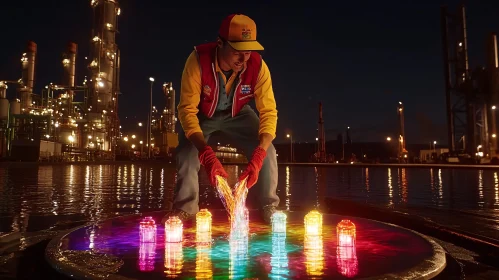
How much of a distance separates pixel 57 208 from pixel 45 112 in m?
46.3

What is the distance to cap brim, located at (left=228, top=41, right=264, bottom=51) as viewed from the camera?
3.67 m

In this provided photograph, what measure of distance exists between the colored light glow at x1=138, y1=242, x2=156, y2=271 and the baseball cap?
6.39ft

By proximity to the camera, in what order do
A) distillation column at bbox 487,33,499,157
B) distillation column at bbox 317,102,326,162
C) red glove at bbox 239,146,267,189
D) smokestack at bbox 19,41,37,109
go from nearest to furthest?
red glove at bbox 239,146,267,189 < distillation column at bbox 487,33,499,157 < smokestack at bbox 19,41,37,109 < distillation column at bbox 317,102,326,162

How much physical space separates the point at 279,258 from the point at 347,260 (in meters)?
0.44

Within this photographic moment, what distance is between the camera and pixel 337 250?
2809 millimetres

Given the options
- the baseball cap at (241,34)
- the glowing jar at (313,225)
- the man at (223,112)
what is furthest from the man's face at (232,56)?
the glowing jar at (313,225)

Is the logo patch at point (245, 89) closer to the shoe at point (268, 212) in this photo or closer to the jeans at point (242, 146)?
the jeans at point (242, 146)

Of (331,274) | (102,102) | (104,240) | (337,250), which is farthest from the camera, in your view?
(102,102)

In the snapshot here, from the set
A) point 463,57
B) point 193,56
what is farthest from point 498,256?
point 463,57

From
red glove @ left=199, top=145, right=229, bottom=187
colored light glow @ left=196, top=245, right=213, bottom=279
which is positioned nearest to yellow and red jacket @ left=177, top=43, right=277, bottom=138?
red glove @ left=199, top=145, right=229, bottom=187

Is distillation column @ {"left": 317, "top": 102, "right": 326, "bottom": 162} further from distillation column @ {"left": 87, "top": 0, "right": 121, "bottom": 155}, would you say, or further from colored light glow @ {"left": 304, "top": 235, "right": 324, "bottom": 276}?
colored light glow @ {"left": 304, "top": 235, "right": 324, "bottom": 276}

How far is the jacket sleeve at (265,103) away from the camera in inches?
171

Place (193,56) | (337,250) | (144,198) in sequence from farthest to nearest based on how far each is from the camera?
(144,198) → (193,56) → (337,250)

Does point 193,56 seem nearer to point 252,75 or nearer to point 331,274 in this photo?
point 252,75
